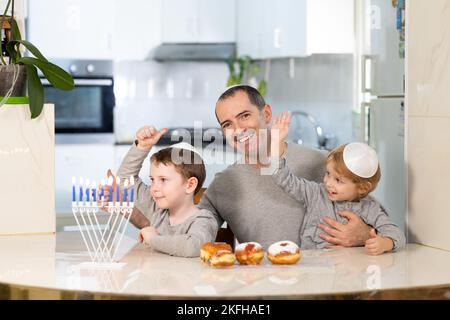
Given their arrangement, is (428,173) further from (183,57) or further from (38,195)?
(183,57)

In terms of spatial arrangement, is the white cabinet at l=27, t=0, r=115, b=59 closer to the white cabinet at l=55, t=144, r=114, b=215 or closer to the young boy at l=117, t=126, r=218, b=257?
the white cabinet at l=55, t=144, r=114, b=215

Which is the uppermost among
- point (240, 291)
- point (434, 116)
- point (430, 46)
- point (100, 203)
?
point (430, 46)

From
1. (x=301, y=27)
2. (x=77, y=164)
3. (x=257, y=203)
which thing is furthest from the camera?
(x=77, y=164)

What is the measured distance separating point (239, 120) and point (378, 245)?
55 cm

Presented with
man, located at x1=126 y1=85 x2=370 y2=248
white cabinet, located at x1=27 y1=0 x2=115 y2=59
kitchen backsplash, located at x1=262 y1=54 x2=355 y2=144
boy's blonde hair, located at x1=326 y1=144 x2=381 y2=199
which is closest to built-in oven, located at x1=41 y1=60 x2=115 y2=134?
white cabinet, located at x1=27 y1=0 x2=115 y2=59

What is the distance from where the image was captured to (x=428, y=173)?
2273mm

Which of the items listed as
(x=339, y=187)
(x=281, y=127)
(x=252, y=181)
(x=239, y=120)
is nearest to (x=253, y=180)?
(x=252, y=181)

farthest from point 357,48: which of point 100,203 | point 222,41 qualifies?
point 100,203

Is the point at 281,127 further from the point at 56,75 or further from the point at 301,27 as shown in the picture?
the point at 301,27

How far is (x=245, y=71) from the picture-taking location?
5766mm

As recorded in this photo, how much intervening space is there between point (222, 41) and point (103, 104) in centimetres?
94

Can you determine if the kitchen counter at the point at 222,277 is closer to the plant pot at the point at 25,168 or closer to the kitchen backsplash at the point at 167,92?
the plant pot at the point at 25,168

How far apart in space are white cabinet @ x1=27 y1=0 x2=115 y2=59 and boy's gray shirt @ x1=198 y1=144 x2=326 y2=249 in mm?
2885

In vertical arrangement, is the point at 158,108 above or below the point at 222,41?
below
